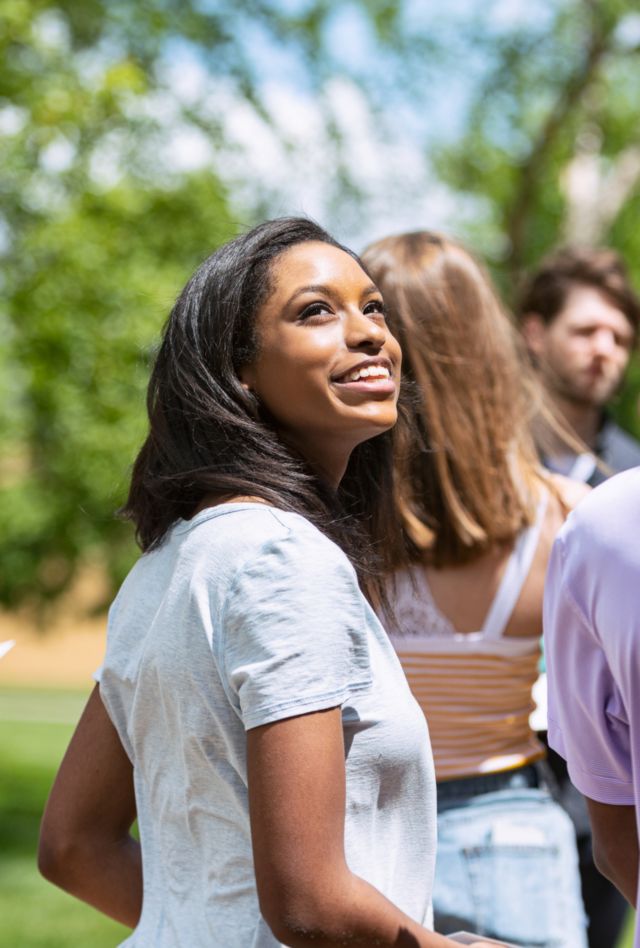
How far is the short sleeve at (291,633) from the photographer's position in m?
1.45

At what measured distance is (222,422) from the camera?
66.7 inches

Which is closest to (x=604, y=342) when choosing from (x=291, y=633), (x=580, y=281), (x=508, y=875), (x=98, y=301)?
(x=580, y=281)

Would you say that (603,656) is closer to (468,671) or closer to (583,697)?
(583,697)

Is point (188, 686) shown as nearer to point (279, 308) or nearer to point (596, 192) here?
point (279, 308)

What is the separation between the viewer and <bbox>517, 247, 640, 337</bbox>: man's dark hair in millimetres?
3980

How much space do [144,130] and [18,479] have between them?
19.9m

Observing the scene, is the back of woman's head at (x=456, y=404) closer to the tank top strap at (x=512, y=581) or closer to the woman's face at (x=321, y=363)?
the tank top strap at (x=512, y=581)

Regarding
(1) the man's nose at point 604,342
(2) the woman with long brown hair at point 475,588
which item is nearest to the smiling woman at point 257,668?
(2) the woman with long brown hair at point 475,588

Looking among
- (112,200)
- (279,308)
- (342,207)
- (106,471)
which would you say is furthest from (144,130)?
(279,308)

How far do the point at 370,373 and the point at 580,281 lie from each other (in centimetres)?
239

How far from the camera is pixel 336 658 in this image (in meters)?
1.48

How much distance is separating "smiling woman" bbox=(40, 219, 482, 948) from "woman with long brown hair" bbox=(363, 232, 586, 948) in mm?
528

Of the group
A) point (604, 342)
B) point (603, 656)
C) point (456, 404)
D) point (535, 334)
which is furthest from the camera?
point (535, 334)

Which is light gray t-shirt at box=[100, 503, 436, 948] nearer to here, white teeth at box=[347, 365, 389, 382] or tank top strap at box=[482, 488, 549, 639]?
white teeth at box=[347, 365, 389, 382]
